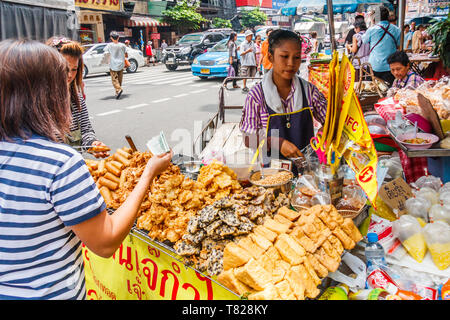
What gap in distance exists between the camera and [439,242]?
5.84 feet

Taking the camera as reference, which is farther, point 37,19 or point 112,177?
point 37,19

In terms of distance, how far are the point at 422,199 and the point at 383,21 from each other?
5.36 meters

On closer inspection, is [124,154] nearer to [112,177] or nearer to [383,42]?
[112,177]

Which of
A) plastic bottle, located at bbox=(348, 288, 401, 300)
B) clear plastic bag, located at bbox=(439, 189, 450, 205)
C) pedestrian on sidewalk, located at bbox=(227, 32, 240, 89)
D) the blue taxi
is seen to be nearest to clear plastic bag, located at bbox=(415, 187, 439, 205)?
clear plastic bag, located at bbox=(439, 189, 450, 205)

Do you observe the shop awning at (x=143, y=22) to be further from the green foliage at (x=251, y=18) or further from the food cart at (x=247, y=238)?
the food cart at (x=247, y=238)

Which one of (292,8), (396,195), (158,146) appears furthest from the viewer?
(292,8)

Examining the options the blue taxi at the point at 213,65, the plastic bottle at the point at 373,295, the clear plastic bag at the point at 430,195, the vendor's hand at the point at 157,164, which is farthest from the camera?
the blue taxi at the point at 213,65

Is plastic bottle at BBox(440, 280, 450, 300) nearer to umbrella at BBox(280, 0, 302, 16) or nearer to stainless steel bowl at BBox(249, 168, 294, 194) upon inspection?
stainless steel bowl at BBox(249, 168, 294, 194)

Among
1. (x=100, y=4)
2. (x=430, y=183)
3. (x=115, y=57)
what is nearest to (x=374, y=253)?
(x=430, y=183)

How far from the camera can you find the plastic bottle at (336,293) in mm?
1551

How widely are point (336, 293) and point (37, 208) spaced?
4.33ft

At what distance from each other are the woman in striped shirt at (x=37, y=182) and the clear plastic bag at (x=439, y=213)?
5.96 feet

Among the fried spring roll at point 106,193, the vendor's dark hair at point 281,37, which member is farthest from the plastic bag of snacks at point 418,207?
the fried spring roll at point 106,193

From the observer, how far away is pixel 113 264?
2.38m
